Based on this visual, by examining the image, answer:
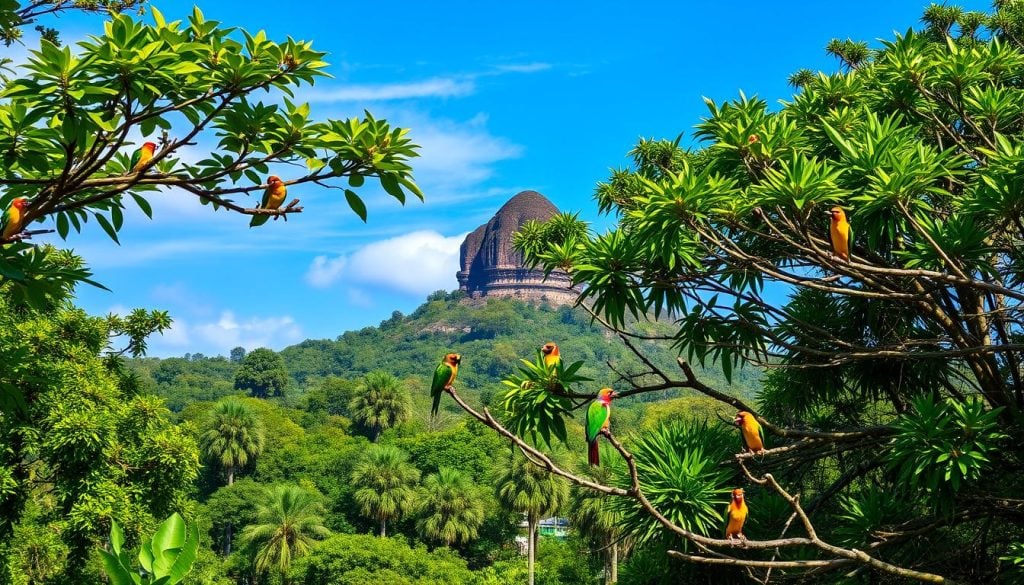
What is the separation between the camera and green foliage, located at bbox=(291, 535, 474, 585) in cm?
2883

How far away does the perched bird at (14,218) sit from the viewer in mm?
2959

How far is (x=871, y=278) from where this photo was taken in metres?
4.26

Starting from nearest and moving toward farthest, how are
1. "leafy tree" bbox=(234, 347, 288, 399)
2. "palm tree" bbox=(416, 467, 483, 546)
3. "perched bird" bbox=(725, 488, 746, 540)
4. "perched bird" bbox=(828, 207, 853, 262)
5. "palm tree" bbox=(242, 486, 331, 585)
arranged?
"perched bird" bbox=(725, 488, 746, 540) < "perched bird" bbox=(828, 207, 853, 262) < "palm tree" bbox=(242, 486, 331, 585) < "palm tree" bbox=(416, 467, 483, 546) < "leafy tree" bbox=(234, 347, 288, 399)

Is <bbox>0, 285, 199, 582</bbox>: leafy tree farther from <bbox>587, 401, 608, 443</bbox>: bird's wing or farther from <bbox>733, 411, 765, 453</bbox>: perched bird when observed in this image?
<bbox>733, 411, 765, 453</bbox>: perched bird

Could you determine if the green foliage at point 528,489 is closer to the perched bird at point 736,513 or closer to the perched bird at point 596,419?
the perched bird at point 736,513

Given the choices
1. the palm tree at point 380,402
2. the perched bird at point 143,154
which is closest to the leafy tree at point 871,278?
the perched bird at point 143,154

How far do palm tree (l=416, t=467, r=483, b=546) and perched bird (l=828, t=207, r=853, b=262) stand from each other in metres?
31.0

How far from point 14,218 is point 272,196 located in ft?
3.21

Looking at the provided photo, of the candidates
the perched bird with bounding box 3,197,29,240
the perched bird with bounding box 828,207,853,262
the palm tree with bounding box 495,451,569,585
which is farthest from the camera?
the palm tree with bounding box 495,451,569,585

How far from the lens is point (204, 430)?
46031 millimetres

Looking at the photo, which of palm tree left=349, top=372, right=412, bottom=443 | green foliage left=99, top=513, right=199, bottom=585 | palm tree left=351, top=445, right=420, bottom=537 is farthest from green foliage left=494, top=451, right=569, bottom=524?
green foliage left=99, top=513, right=199, bottom=585

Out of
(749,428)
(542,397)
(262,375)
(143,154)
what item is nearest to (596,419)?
(749,428)

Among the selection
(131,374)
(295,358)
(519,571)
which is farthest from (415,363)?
(131,374)

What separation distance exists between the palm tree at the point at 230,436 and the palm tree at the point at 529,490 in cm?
2299
